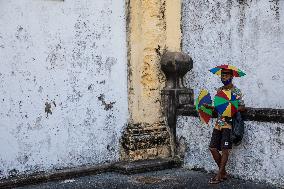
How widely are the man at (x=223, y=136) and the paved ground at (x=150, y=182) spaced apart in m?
0.18

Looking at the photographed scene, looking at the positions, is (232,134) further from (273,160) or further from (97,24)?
(97,24)

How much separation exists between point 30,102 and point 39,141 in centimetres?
57

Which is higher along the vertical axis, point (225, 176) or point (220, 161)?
A: point (220, 161)

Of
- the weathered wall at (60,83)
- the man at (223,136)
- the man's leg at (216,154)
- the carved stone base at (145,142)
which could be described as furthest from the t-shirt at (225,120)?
the weathered wall at (60,83)

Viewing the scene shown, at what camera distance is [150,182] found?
6.32 meters

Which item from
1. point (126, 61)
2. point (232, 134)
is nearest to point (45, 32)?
point (126, 61)

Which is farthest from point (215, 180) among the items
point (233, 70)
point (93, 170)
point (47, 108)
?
point (47, 108)

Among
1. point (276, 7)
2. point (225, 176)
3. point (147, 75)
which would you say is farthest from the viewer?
point (147, 75)

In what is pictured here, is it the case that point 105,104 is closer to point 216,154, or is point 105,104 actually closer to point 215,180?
point 216,154

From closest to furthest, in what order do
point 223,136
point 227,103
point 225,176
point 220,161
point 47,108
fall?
point 227,103
point 223,136
point 220,161
point 225,176
point 47,108

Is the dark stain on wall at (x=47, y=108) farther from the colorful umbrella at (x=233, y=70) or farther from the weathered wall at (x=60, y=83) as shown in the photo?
the colorful umbrella at (x=233, y=70)

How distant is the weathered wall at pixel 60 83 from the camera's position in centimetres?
616

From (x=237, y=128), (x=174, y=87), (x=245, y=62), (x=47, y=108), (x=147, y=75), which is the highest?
(x=245, y=62)

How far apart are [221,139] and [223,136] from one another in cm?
8
